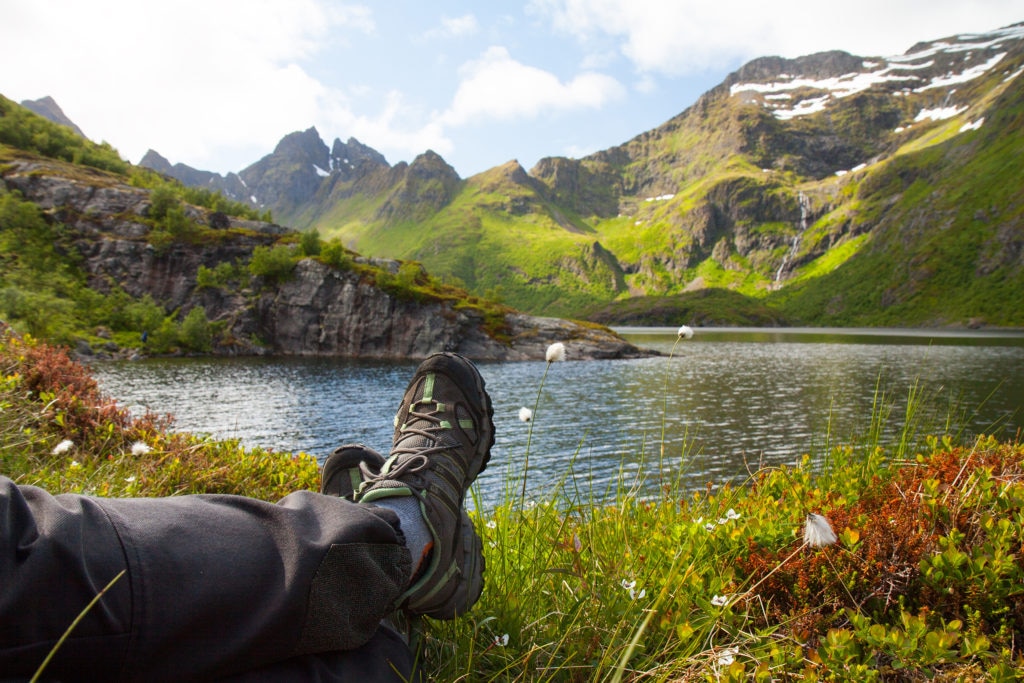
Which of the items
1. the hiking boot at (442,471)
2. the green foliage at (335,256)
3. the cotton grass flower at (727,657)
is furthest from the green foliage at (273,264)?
the cotton grass flower at (727,657)

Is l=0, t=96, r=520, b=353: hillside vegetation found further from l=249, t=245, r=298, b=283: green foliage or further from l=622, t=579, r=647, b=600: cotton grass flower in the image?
l=622, t=579, r=647, b=600: cotton grass flower

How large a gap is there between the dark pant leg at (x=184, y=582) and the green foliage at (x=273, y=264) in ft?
232

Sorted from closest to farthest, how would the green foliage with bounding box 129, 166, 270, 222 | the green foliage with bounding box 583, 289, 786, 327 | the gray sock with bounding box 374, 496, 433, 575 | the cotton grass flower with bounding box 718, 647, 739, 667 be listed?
the cotton grass flower with bounding box 718, 647, 739, 667, the gray sock with bounding box 374, 496, 433, 575, the green foliage with bounding box 129, 166, 270, 222, the green foliage with bounding box 583, 289, 786, 327

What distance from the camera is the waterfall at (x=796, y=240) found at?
179 meters

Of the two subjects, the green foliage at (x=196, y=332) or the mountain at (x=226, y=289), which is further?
the mountain at (x=226, y=289)

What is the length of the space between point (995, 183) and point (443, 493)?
571ft

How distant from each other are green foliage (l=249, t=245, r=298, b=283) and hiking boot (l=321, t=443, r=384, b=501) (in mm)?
69677

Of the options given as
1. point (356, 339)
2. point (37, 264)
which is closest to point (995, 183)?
point (356, 339)

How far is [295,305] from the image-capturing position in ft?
211

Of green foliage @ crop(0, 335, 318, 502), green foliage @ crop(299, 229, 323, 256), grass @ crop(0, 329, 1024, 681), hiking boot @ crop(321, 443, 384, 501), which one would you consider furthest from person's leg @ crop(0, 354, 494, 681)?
green foliage @ crop(299, 229, 323, 256)

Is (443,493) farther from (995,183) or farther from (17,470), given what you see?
(995,183)

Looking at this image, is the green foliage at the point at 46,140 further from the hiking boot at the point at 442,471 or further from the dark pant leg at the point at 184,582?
the dark pant leg at the point at 184,582

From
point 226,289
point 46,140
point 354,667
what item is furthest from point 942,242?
point 46,140

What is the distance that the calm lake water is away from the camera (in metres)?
17.5
